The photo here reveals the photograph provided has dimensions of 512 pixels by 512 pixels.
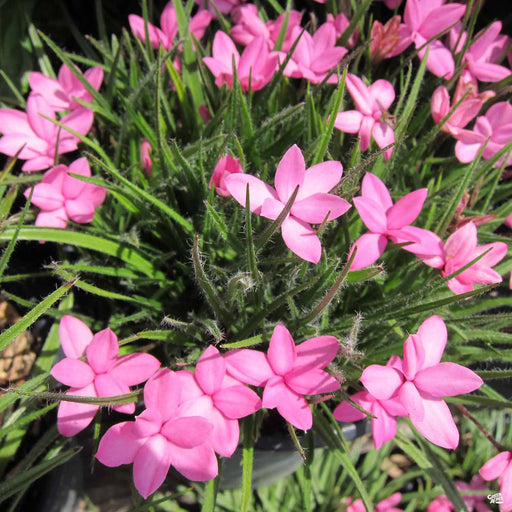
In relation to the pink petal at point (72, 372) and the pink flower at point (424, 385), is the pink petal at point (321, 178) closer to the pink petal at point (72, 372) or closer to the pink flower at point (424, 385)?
the pink flower at point (424, 385)

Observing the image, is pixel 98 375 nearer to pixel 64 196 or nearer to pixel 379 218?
pixel 64 196

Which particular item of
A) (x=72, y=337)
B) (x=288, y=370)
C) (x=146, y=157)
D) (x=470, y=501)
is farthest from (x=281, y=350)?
(x=470, y=501)

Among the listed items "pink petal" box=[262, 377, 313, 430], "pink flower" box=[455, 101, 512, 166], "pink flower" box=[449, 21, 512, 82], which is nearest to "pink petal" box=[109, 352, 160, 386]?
"pink petal" box=[262, 377, 313, 430]

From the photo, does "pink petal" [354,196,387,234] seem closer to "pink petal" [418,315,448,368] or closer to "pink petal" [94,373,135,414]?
"pink petal" [418,315,448,368]

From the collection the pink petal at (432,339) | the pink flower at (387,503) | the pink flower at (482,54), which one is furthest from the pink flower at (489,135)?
the pink flower at (387,503)

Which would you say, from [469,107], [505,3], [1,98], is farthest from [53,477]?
[505,3]

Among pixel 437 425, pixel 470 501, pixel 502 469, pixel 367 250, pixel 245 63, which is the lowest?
pixel 470 501

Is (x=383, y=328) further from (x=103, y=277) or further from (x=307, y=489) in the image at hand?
(x=103, y=277)
